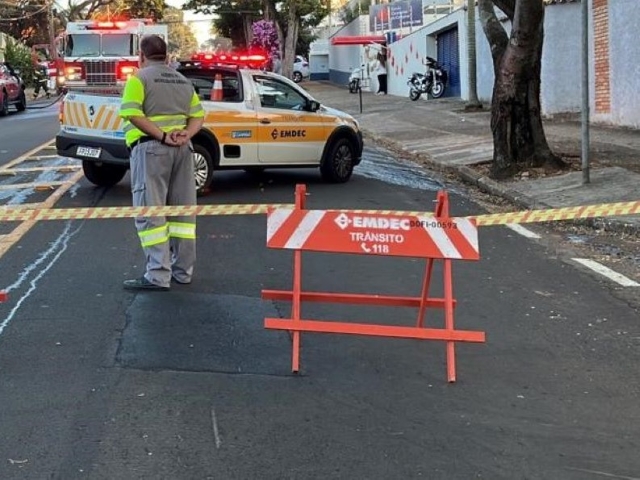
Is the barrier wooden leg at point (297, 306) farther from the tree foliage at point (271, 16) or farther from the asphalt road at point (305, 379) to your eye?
the tree foliage at point (271, 16)

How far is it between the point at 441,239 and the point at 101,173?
7.77 meters

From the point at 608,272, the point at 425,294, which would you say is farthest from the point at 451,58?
the point at 425,294

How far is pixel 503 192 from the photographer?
11688mm

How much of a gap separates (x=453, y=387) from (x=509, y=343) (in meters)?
0.90

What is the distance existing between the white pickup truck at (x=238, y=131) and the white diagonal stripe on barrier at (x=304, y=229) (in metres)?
5.83

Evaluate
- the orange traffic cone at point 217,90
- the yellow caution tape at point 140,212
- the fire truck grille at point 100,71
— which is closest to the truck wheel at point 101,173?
the orange traffic cone at point 217,90

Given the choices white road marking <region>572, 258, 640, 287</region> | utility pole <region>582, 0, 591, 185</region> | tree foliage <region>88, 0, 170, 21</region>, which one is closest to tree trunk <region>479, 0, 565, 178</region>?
utility pole <region>582, 0, 591, 185</region>

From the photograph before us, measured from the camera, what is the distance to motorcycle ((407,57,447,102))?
3142 cm

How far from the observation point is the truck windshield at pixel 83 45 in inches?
985

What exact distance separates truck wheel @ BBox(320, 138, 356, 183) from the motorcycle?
1953cm

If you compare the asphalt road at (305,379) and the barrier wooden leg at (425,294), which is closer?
the asphalt road at (305,379)

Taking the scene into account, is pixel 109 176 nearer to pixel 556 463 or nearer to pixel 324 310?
pixel 324 310

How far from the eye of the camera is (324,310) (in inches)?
243

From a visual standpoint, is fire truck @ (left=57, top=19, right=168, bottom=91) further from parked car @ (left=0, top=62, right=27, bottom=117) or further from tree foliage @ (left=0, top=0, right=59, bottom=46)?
tree foliage @ (left=0, top=0, right=59, bottom=46)
